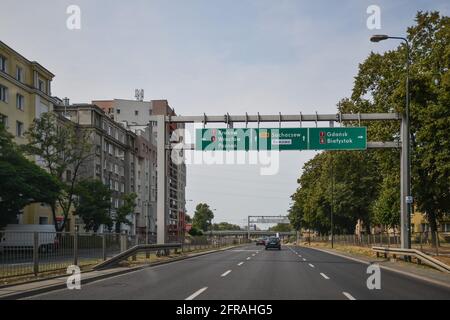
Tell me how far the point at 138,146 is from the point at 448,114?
218ft

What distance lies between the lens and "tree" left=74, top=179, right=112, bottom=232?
52.9m

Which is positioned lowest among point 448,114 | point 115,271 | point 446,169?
point 115,271

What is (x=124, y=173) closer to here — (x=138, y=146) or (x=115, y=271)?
(x=138, y=146)

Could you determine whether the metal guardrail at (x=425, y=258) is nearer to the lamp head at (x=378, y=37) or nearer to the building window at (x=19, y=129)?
the lamp head at (x=378, y=37)

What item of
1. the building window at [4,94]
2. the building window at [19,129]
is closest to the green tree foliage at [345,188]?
the building window at [19,129]

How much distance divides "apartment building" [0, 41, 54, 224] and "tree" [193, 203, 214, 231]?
111085mm

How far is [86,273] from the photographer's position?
1812 centimetres

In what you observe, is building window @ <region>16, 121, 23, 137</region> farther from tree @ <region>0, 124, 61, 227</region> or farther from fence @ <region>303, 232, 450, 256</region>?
fence @ <region>303, 232, 450, 256</region>

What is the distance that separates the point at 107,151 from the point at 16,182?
132 ft

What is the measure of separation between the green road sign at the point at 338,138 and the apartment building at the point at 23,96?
1113 inches

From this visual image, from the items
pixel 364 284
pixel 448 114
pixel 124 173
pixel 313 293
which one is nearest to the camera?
pixel 313 293

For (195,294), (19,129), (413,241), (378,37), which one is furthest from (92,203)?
(195,294)

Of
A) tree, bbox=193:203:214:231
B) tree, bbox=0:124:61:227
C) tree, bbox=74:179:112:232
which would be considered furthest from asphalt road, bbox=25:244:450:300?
tree, bbox=193:203:214:231
